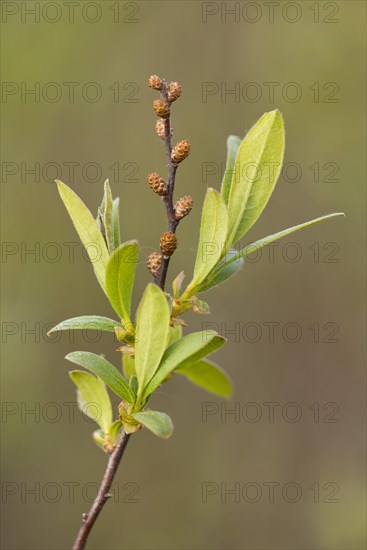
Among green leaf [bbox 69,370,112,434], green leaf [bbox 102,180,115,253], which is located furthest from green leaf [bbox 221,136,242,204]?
green leaf [bbox 69,370,112,434]

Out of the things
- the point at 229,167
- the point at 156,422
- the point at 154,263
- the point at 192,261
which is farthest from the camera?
the point at 192,261

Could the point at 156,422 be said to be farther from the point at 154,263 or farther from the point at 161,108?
the point at 161,108

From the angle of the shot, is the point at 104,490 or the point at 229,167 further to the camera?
the point at 229,167

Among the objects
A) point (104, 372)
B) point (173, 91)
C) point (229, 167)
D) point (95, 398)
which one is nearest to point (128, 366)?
point (95, 398)

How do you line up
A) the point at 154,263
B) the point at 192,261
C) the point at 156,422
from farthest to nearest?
the point at 192,261
the point at 154,263
the point at 156,422

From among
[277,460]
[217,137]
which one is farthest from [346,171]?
[277,460]

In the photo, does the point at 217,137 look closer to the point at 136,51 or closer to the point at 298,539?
the point at 136,51
